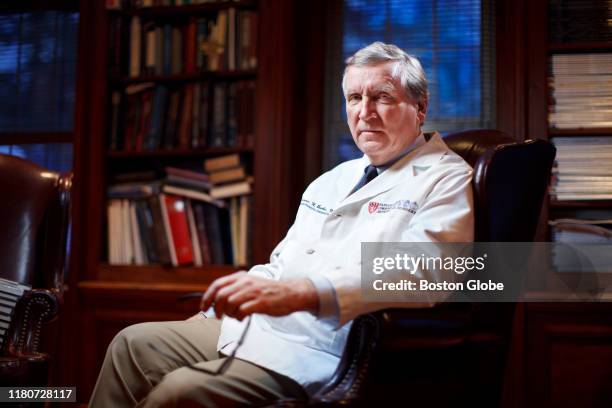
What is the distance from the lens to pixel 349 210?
5.13ft

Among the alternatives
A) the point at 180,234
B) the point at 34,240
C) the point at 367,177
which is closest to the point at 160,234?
the point at 180,234

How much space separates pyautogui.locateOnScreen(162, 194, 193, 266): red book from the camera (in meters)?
2.61

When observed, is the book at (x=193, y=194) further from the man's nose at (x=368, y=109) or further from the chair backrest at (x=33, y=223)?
the man's nose at (x=368, y=109)

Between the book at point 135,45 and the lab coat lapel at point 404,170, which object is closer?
the lab coat lapel at point 404,170

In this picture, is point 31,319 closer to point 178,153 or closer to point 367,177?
point 367,177

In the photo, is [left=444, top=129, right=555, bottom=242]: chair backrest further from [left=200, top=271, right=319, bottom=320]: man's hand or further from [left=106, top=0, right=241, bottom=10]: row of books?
[left=106, top=0, right=241, bottom=10]: row of books

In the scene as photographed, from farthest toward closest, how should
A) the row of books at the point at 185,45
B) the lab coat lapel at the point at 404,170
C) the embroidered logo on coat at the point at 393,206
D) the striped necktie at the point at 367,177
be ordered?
the row of books at the point at 185,45, the striped necktie at the point at 367,177, the lab coat lapel at the point at 404,170, the embroidered logo on coat at the point at 393,206

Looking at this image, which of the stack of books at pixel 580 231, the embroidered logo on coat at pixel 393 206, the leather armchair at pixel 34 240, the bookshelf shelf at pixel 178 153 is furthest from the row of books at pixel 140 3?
the stack of books at pixel 580 231

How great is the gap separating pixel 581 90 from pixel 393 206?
1.30 metres

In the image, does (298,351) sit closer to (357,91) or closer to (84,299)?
(357,91)

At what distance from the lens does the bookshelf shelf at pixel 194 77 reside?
8.66ft

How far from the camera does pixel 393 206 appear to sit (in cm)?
146

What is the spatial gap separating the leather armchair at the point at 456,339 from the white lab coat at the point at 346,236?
48 millimetres

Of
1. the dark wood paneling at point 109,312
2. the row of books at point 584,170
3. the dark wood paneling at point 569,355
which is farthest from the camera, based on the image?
the dark wood paneling at point 109,312
